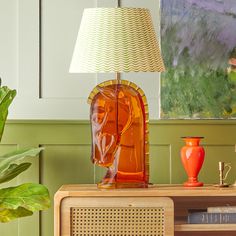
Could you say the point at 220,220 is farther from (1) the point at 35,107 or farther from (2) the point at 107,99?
(1) the point at 35,107

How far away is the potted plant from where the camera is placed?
3.11 m

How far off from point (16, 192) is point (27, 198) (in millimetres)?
68

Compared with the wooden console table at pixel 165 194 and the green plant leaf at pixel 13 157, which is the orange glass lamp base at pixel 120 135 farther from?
the green plant leaf at pixel 13 157

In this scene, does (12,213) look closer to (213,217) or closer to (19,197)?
(19,197)

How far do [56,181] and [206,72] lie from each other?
3.03 feet

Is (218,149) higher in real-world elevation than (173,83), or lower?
lower

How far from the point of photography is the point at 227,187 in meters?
3.40

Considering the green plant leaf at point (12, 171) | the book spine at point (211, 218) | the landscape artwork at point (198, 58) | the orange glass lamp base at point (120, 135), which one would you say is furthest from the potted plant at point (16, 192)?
the landscape artwork at point (198, 58)

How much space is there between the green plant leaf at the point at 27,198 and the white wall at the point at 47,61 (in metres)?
0.56

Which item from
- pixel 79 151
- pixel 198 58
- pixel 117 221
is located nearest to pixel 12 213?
pixel 117 221

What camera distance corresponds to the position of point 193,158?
3.42 meters

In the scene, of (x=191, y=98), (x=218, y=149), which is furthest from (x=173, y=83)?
(x=218, y=149)

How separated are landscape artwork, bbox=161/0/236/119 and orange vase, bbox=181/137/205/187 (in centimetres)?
26

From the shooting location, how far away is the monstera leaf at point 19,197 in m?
3.10
